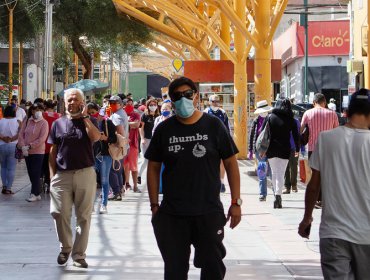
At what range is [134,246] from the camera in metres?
11.0

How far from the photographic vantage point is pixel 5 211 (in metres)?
14.9

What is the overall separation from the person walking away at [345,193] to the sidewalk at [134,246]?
312 cm

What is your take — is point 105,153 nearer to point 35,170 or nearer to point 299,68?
point 35,170

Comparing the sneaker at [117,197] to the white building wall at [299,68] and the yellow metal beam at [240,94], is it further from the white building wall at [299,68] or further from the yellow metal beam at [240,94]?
the white building wall at [299,68]

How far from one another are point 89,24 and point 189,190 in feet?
112

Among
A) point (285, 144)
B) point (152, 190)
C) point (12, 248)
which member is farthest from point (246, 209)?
point (152, 190)

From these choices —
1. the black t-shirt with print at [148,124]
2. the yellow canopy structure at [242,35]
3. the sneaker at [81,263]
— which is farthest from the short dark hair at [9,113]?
the sneaker at [81,263]

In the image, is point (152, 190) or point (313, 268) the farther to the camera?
point (313, 268)

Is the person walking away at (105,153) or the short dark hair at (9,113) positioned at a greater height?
the short dark hair at (9,113)

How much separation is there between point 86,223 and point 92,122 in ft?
4.03

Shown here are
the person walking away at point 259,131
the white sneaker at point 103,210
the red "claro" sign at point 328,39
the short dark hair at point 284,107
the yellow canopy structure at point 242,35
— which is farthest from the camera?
the red "claro" sign at point 328,39

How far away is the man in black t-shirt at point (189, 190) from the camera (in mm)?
6477

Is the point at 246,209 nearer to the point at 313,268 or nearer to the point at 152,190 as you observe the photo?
the point at 313,268

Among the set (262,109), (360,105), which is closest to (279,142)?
(262,109)
